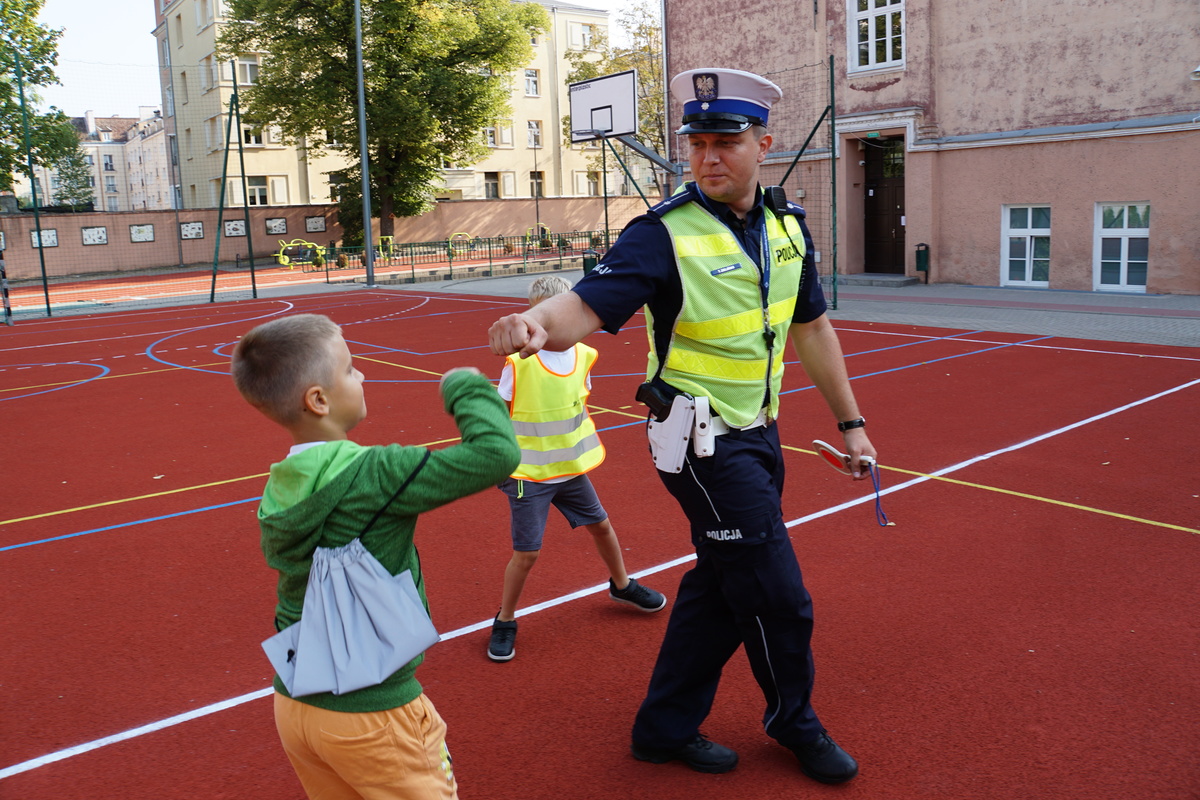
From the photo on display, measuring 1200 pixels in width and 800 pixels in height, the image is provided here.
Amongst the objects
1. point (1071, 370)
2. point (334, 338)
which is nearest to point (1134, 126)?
point (1071, 370)

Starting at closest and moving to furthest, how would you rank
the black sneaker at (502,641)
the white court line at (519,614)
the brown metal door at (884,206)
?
the white court line at (519,614)
the black sneaker at (502,641)
the brown metal door at (884,206)

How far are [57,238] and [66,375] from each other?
28645 mm

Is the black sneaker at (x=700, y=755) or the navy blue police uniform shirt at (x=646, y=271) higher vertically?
the navy blue police uniform shirt at (x=646, y=271)

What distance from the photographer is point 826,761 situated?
3414mm

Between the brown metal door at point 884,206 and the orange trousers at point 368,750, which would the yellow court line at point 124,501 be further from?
the brown metal door at point 884,206

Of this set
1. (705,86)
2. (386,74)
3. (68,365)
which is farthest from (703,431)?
(386,74)

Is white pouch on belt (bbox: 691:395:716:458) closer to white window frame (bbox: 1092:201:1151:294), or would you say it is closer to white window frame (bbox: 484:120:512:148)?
white window frame (bbox: 1092:201:1151:294)

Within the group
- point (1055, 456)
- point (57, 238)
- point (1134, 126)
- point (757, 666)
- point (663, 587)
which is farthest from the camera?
point (57, 238)

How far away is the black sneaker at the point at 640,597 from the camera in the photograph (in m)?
4.98

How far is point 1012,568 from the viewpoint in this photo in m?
5.44

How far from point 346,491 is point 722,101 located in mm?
1793

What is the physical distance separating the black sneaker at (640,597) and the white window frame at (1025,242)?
1913cm

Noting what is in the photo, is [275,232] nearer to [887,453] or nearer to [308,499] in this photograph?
[887,453]

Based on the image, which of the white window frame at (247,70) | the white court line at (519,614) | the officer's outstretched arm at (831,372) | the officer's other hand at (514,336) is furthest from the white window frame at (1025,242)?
the white window frame at (247,70)
